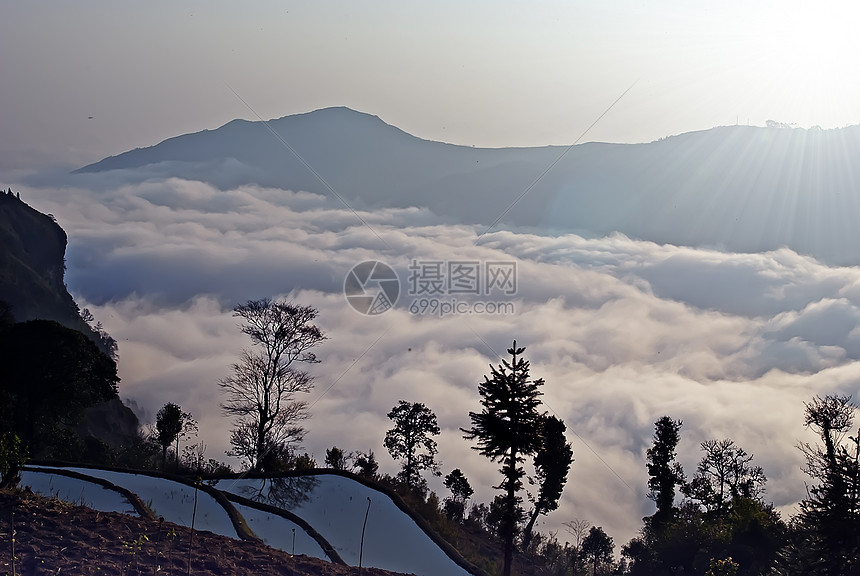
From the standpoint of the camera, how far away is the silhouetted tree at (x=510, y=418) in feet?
85.8

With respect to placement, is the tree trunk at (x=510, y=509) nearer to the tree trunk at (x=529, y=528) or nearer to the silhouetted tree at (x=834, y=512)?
the silhouetted tree at (x=834, y=512)

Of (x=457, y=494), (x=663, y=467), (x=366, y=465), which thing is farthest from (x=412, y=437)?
(x=663, y=467)

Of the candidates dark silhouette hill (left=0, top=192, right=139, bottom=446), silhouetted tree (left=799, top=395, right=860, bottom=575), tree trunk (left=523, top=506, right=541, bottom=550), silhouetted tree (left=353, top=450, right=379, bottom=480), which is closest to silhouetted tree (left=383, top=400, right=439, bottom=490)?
silhouetted tree (left=353, top=450, right=379, bottom=480)

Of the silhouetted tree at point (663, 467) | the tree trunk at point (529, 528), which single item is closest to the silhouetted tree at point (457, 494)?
the tree trunk at point (529, 528)

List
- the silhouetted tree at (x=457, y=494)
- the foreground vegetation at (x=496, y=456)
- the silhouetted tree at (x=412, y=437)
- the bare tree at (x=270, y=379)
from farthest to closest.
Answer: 1. the silhouetted tree at (x=412, y=437)
2. the silhouetted tree at (x=457, y=494)
3. the bare tree at (x=270, y=379)
4. the foreground vegetation at (x=496, y=456)

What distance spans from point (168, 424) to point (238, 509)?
15.2 metres

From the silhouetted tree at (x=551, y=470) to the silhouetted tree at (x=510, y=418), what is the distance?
1330cm

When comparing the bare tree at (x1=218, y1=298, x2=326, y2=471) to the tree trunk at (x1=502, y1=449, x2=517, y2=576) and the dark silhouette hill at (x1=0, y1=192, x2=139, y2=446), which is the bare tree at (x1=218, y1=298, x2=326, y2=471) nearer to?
the tree trunk at (x1=502, y1=449, x2=517, y2=576)

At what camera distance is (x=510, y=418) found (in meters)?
26.4

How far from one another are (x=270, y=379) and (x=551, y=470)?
14564mm

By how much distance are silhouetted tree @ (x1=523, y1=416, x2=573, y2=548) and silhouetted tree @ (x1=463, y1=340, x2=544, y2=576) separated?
1330cm

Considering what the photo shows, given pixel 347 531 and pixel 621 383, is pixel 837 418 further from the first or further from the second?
pixel 621 383

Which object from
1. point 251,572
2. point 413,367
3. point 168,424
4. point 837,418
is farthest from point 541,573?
point 413,367

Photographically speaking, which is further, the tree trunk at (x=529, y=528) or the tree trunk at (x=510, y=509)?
the tree trunk at (x=529, y=528)
